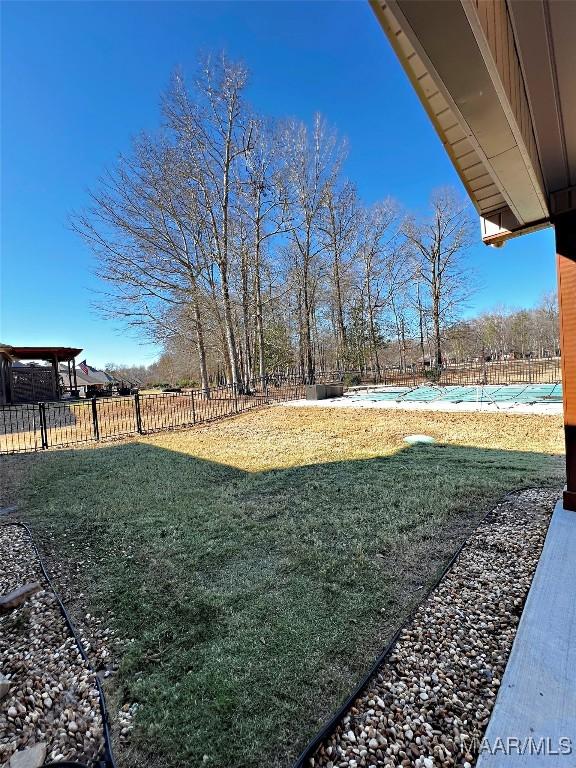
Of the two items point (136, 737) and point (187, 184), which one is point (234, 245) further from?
point (136, 737)

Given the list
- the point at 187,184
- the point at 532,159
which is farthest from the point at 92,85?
the point at 532,159

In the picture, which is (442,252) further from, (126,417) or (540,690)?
(540,690)

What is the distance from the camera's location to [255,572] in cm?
217

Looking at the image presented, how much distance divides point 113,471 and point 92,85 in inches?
292

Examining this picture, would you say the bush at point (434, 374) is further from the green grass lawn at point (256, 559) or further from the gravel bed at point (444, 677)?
the gravel bed at point (444, 677)

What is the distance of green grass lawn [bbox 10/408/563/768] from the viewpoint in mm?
1251

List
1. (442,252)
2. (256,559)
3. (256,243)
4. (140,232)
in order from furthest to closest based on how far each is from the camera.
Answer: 1. (442,252)
2. (256,243)
3. (140,232)
4. (256,559)

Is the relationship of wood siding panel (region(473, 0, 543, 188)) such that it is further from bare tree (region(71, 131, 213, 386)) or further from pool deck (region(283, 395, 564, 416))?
bare tree (region(71, 131, 213, 386))

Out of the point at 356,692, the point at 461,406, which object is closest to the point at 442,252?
the point at 461,406

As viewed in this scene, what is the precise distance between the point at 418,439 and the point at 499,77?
515 centimetres

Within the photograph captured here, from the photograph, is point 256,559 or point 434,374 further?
point 434,374

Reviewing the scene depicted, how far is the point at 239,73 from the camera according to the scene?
12102mm

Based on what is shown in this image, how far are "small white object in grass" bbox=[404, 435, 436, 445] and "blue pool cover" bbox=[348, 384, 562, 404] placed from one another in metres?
4.28

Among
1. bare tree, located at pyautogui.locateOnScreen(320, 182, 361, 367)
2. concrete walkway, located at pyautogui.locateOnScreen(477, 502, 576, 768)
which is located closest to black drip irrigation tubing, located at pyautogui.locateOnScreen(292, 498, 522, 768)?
concrete walkway, located at pyautogui.locateOnScreen(477, 502, 576, 768)
